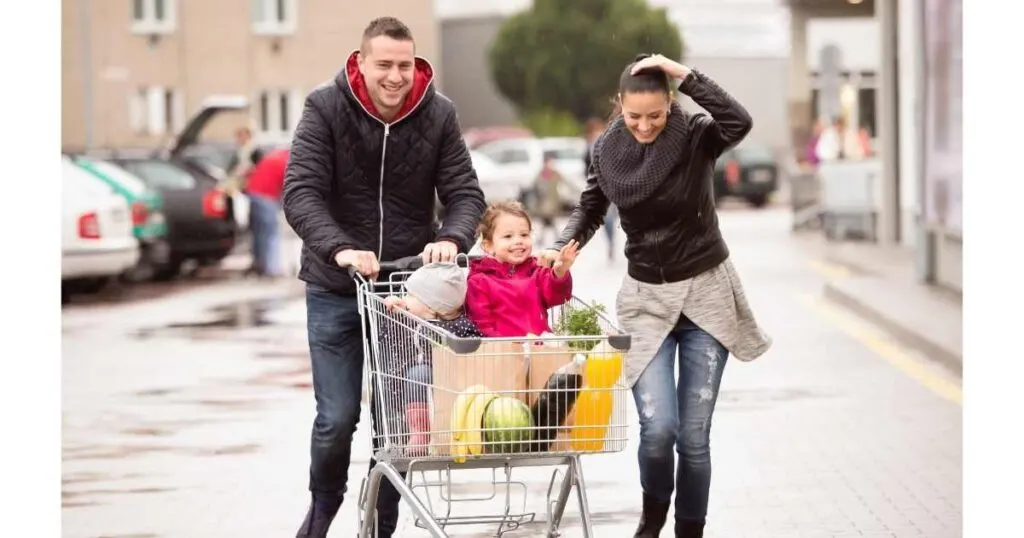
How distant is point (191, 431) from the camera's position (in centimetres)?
1121

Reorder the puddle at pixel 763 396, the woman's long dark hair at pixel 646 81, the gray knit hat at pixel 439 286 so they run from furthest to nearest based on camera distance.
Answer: the puddle at pixel 763 396, the woman's long dark hair at pixel 646 81, the gray knit hat at pixel 439 286

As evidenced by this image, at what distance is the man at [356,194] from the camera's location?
6.64 metres

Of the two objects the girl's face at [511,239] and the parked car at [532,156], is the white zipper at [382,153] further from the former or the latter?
the parked car at [532,156]

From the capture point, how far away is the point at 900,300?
17.5 meters

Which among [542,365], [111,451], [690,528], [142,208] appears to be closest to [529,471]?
[111,451]

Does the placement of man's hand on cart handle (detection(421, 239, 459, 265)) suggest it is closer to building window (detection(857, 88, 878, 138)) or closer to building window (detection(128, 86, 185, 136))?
building window (detection(857, 88, 878, 138))

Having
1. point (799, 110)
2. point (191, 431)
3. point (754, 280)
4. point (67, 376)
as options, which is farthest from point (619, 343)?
point (799, 110)

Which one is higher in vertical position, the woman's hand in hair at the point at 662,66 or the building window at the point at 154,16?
the building window at the point at 154,16

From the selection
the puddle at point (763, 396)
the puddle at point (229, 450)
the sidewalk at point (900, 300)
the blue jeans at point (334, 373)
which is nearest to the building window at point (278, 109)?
the sidewalk at point (900, 300)

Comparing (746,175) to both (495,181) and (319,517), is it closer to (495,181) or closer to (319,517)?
(495,181)

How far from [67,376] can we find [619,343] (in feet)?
29.8

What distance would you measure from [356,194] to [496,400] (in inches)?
49.1

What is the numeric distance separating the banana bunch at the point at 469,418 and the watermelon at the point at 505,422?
0.02 meters
